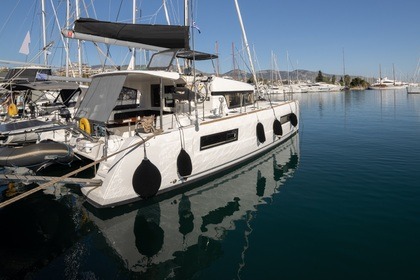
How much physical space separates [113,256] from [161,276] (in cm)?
114

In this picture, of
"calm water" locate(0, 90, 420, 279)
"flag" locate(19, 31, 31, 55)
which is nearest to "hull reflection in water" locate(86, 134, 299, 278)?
"calm water" locate(0, 90, 420, 279)

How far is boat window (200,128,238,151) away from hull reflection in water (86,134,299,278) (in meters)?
1.20

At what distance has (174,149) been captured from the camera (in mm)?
8086

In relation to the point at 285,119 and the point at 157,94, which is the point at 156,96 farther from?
the point at 285,119

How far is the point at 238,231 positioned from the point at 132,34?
672 cm

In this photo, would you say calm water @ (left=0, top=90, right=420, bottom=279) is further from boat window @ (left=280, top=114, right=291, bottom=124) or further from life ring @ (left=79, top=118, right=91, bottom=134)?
boat window @ (left=280, top=114, right=291, bottom=124)

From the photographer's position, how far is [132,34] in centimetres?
922

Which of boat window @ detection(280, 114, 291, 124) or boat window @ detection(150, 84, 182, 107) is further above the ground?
boat window @ detection(150, 84, 182, 107)

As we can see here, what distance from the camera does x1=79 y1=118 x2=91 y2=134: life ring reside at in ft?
28.4

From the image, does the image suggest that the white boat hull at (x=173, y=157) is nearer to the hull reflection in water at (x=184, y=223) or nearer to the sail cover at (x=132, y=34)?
the hull reflection in water at (x=184, y=223)

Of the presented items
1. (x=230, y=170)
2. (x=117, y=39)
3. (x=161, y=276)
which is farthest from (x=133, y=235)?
(x=117, y=39)

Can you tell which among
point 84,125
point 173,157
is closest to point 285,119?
point 173,157

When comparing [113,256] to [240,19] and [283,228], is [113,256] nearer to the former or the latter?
[283,228]

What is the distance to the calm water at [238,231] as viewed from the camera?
5.07 m
